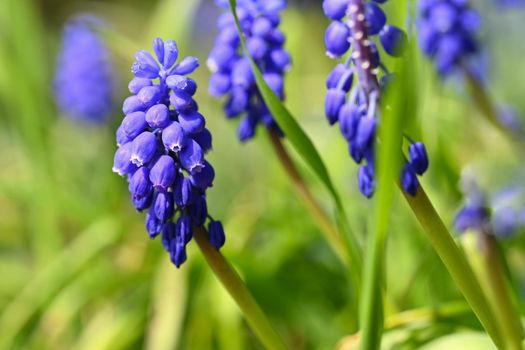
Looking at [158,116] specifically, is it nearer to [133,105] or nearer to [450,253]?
[133,105]

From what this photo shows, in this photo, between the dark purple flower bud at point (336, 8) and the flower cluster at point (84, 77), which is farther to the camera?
the flower cluster at point (84, 77)

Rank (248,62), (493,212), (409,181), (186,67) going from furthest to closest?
(493,212) → (248,62) → (186,67) → (409,181)

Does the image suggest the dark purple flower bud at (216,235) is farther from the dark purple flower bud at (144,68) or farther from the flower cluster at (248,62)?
the flower cluster at (248,62)

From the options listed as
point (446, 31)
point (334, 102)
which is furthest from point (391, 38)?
point (446, 31)

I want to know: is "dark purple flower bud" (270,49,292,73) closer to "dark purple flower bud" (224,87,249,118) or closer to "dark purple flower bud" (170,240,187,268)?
"dark purple flower bud" (224,87,249,118)

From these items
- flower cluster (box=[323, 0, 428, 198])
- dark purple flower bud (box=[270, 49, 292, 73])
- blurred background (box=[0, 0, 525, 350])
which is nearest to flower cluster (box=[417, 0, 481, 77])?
blurred background (box=[0, 0, 525, 350])

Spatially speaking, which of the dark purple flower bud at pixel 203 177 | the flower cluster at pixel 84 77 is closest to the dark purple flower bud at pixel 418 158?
the dark purple flower bud at pixel 203 177
